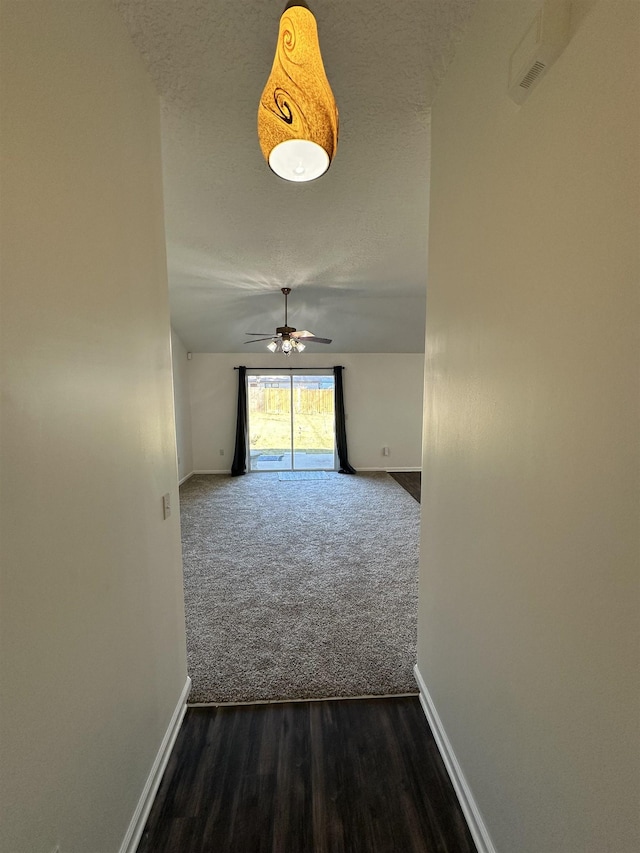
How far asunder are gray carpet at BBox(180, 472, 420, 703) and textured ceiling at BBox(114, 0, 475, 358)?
2.76m

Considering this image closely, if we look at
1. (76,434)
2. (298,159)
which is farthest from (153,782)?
(298,159)

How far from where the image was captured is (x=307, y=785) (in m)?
1.33

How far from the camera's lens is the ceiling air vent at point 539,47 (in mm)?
754

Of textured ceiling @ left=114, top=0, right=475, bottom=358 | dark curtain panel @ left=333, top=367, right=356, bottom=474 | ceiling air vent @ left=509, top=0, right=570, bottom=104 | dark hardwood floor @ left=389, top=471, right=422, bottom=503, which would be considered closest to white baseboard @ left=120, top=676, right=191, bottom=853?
ceiling air vent @ left=509, top=0, right=570, bottom=104

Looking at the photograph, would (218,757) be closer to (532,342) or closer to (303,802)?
(303,802)

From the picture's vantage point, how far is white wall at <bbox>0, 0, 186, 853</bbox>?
2.30 ft

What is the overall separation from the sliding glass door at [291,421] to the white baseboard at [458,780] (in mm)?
5386

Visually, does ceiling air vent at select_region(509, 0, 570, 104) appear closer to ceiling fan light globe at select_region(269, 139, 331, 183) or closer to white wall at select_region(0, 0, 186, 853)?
ceiling fan light globe at select_region(269, 139, 331, 183)

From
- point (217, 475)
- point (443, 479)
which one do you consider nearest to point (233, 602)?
point (443, 479)

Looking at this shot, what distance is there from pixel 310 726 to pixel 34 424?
171cm

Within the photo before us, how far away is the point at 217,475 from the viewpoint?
6.64m

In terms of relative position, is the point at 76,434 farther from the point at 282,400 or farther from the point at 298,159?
the point at 282,400

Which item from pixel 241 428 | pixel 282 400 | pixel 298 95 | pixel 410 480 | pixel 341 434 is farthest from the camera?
pixel 282 400

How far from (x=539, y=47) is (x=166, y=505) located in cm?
184
